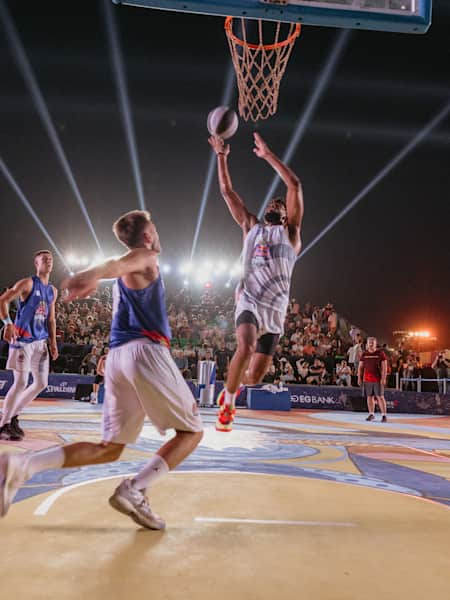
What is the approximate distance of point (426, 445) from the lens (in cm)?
802

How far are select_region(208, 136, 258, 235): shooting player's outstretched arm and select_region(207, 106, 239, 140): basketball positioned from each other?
0.22 feet

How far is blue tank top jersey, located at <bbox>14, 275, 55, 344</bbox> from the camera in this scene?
597 cm

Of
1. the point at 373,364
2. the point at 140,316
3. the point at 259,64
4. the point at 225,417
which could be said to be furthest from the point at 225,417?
the point at 373,364

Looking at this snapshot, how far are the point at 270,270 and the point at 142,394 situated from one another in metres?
1.81

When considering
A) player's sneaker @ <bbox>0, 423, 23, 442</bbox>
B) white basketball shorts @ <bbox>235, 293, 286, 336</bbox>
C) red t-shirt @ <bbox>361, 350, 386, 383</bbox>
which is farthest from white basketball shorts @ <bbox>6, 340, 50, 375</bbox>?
red t-shirt @ <bbox>361, 350, 386, 383</bbox>

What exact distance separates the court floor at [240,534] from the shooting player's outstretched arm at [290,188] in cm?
Answer: 213

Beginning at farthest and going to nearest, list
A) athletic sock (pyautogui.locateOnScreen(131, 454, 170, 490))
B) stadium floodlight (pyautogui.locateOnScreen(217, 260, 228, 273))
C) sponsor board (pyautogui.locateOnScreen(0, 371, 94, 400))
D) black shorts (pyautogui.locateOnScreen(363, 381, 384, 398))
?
stadium floodlight (pyautogui.locateOnScreen(217, 260, 228, 273))
sponsor board (pyautogui.locateOnScreen(0, 371, 94, 400))
black shorts (pyautogui.locateOnScreen(363, 381, 384, 398))
athletic sock (pyautogui.locateOnScreen(131, 454, 170, 490))

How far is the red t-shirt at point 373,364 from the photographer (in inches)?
463

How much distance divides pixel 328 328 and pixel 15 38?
13.2 meters

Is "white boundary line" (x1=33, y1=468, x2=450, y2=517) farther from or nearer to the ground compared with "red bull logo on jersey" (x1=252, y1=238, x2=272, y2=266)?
nearer to the ground

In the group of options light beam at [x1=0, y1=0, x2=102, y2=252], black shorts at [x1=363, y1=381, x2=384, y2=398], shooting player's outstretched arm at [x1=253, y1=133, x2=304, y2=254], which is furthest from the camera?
light beam at [x1=0, y1=0, x2=102, y2=252]

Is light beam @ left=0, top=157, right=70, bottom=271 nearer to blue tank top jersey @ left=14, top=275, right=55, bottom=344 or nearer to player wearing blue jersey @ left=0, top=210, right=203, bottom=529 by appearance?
blue tank top jersey @ left=14, top=275, right=55, bottom=344

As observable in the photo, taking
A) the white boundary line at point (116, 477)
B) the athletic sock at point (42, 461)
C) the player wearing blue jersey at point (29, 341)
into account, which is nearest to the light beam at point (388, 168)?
the player wearing blue jersey at point (29, 341)

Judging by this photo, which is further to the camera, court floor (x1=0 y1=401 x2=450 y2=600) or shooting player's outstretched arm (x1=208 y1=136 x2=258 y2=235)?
shooting player's outstretched arm (x1=208 y1=136 x2=258 y2=235)
